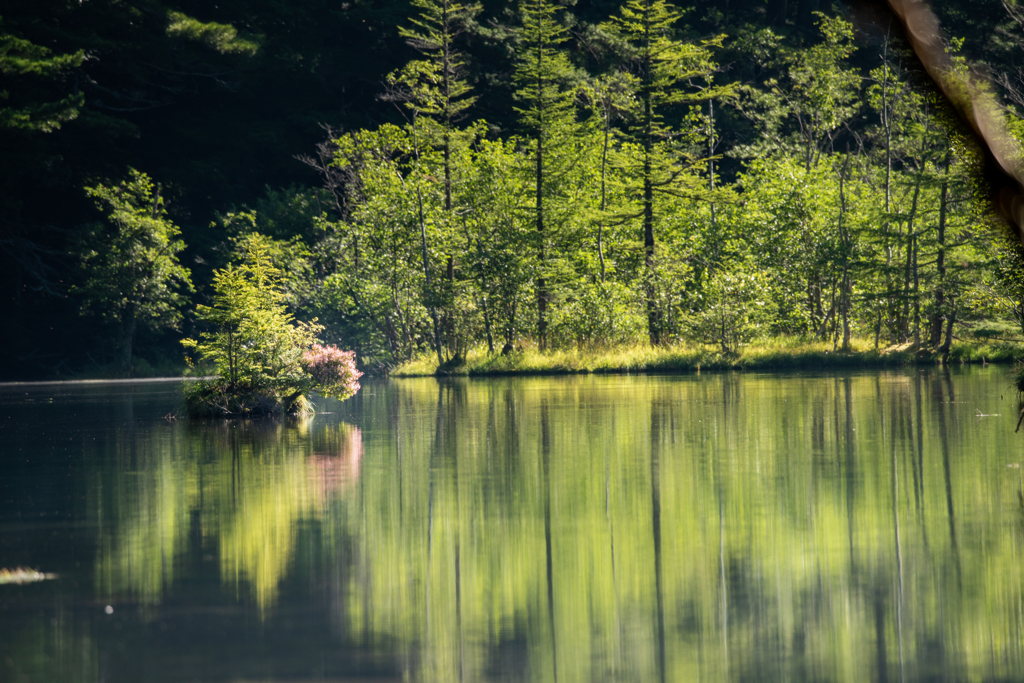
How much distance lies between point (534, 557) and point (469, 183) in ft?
115

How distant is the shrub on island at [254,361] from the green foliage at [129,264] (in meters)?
25.3

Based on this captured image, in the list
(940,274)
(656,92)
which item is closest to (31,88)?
(656,92)

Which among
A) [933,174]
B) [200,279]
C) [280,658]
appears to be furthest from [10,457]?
[200,279]

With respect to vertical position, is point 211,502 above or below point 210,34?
below

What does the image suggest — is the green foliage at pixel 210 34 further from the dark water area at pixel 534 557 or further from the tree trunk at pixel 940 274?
the dark water area at pixel 534 557

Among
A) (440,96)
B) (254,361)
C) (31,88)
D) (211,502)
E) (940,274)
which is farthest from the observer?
(31,88)

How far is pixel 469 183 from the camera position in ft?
134

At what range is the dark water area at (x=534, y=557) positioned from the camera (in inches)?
189

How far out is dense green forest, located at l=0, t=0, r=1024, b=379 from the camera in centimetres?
3709

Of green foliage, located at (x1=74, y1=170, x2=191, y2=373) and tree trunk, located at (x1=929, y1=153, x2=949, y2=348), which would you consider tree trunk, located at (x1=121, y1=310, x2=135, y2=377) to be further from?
tree trunk, located at (x1=929, y1=153, x2=949, y2=348)

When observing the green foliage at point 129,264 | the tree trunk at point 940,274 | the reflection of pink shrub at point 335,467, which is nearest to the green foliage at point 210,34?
the green foliage at point 129,264

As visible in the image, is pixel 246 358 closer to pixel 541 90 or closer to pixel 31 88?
pixel 541 90

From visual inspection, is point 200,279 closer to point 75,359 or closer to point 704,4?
point 75,359

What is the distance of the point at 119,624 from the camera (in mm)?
5473
